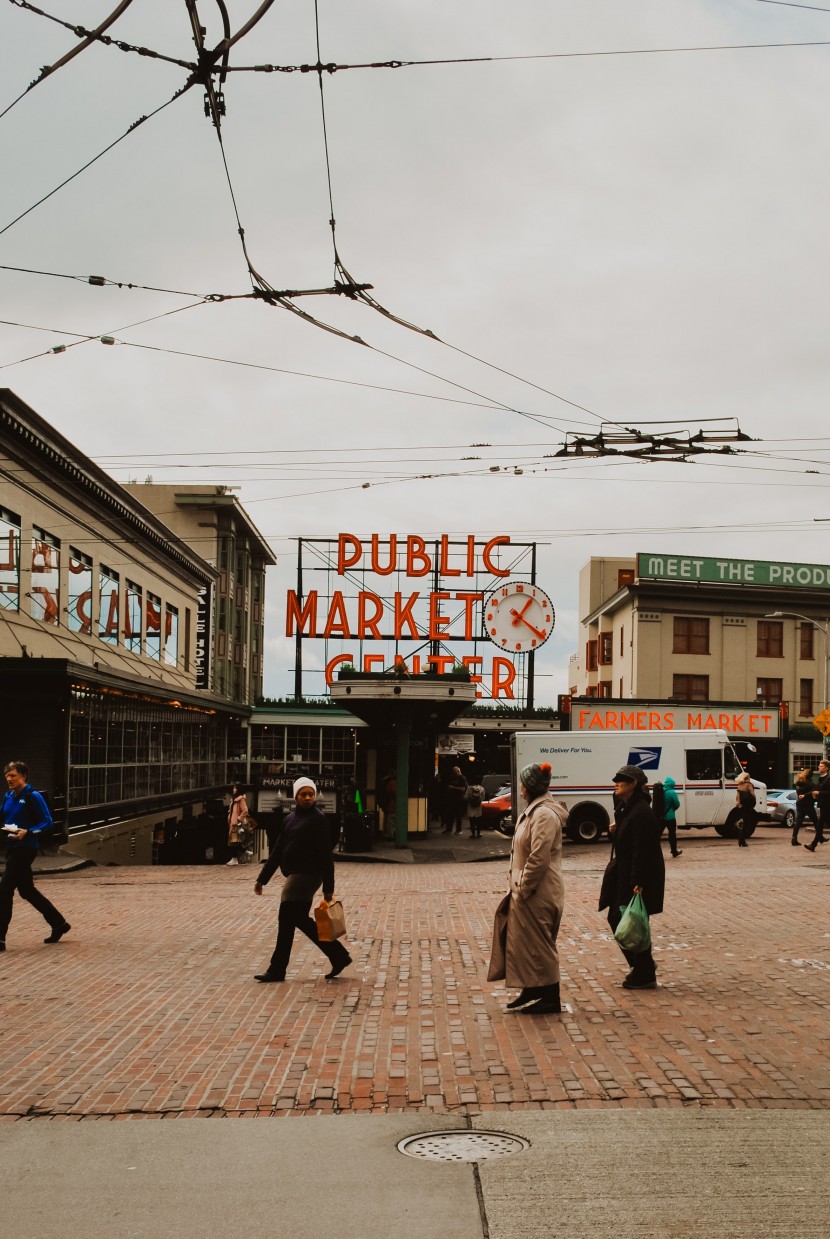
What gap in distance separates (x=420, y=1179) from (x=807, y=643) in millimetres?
56485

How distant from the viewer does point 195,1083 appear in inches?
280

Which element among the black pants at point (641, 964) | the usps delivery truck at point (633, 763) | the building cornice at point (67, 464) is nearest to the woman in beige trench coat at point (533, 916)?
the black pants at point (641, 964)

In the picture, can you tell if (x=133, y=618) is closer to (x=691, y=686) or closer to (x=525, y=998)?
(x=691, y=686)

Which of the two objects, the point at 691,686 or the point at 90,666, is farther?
the point at 691,686

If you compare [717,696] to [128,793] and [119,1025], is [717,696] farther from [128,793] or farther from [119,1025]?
[119,1025]

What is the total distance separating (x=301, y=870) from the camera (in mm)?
10211

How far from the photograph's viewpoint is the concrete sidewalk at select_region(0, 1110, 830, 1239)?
16.0 ft

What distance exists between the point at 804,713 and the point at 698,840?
95.6 ft

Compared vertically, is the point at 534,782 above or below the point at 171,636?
below

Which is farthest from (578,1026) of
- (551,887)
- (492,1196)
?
(492,1196)

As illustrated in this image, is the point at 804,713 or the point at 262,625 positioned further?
the point at 262,625

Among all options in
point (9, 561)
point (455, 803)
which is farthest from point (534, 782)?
point (455, 803)

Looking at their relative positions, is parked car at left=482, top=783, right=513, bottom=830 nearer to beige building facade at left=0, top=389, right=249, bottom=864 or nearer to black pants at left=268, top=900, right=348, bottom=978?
beige building facade at left=0, top=389, right=249, bottom=864

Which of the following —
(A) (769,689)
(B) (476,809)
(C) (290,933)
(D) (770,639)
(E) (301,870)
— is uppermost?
(D) (770,639)
